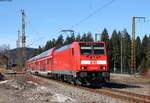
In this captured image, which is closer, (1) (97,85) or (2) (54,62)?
(1) (97,85)

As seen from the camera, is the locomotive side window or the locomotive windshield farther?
the locomotive side window

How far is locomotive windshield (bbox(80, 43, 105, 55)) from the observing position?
68.0ft

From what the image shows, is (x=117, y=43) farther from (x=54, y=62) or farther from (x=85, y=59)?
(x=85, y=59)

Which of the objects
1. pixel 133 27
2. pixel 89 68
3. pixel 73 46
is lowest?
pixel 89 68

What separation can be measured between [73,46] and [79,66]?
7.04 ft

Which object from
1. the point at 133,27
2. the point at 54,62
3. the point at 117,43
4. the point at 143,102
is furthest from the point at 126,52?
the point at 143,102

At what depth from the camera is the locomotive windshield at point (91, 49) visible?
68.0 ft

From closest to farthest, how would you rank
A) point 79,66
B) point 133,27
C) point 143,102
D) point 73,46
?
point 143,102 < point 79,66 < point 73,46 < point 133,27

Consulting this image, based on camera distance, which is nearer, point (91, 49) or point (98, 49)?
point (91, 49)

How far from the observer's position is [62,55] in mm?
25719

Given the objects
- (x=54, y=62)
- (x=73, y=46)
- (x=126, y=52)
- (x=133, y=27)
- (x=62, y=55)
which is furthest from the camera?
(x=126, y=52)

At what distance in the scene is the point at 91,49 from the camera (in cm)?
2086

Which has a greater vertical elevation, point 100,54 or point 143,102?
point 100,54

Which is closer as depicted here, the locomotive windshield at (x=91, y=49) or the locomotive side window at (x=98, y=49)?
the locomotive windshield at (x=91, y=49)
